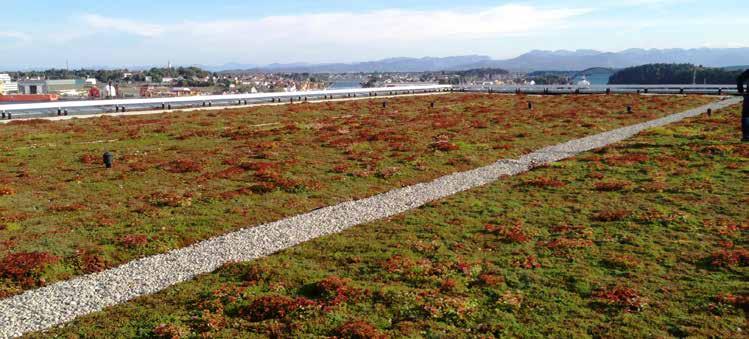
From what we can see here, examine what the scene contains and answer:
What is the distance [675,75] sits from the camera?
165 meters

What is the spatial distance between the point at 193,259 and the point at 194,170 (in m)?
14.3

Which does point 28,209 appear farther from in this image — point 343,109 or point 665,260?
point 343,109

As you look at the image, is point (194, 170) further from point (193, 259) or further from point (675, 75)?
point (675, 75)

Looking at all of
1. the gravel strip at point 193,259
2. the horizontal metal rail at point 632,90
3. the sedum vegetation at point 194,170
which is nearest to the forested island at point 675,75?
the horizontal metal rail at point 632,90

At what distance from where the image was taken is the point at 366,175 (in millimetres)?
26859

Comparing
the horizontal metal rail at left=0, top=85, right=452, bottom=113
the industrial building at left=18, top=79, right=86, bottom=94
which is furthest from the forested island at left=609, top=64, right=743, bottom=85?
the industrial building at left=18, top=79, right=86, bottom=94

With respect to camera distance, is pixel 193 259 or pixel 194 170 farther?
pixel 194 170

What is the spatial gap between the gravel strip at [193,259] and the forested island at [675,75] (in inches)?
5427

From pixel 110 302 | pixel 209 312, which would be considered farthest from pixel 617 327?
pixel 110 302

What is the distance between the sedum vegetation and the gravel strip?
0.75 meters

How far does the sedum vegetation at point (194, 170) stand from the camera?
16922 mm

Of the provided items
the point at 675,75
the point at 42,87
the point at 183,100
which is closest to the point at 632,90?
the point at 183,100

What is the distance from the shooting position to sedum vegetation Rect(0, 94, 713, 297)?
55.5 ft

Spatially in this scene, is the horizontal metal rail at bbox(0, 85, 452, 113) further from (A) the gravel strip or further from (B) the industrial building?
(A) the gravel strip
